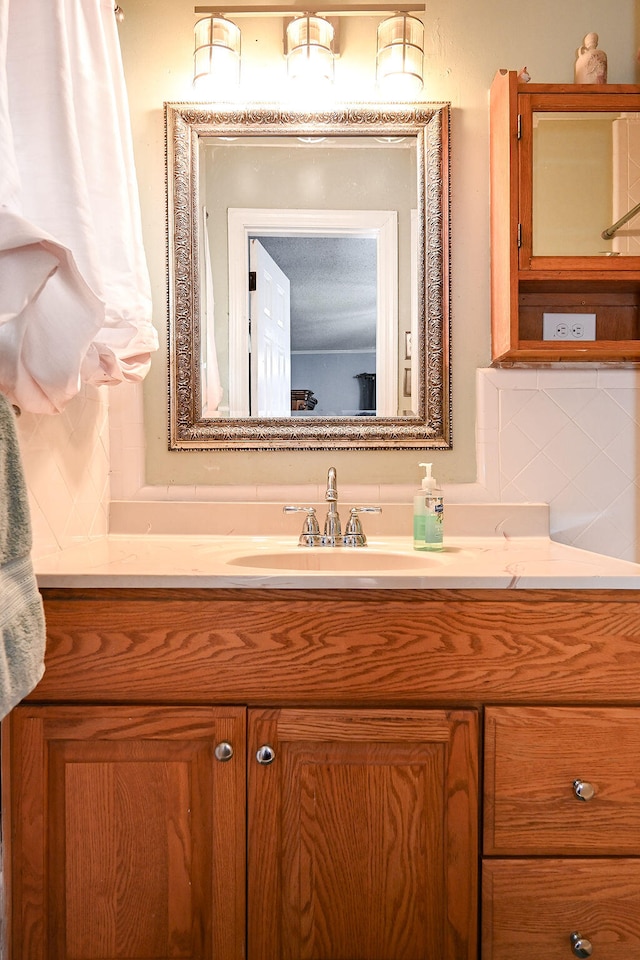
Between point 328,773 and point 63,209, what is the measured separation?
89 cm

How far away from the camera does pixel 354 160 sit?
1524mm

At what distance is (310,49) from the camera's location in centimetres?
147

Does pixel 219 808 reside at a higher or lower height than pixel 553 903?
higher

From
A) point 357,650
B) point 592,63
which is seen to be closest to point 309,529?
point 357,650

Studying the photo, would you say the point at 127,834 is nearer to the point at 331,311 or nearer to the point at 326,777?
the point at 326,777

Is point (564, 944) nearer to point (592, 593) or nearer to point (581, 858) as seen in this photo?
point (581, 858)

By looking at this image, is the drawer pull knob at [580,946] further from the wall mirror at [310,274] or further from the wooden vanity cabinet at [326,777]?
the wall mirror at [310,274]

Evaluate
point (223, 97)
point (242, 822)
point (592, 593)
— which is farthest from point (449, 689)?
point (223, 97)

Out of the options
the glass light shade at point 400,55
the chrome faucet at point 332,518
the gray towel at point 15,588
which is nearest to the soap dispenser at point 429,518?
the chrome faucet at point 332,518

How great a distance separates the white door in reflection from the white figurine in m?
0.77

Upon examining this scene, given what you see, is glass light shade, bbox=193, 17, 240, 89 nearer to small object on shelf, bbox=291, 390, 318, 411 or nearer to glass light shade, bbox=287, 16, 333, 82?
glass light shade, bbox=287, 16, 333, 82

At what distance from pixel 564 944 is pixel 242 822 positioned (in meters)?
0.50

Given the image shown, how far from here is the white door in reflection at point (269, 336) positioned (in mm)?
1521

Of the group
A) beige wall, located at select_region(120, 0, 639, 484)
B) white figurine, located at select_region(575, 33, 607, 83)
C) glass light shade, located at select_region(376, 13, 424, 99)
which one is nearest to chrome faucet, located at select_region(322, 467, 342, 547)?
beige wall, located at select_region(120, 0, 639, 484)
